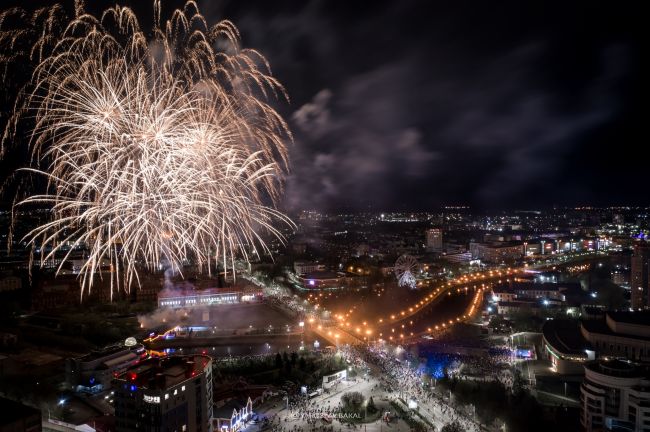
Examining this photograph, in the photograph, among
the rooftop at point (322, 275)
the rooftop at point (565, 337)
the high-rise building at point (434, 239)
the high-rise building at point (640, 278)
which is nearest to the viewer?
the rooftop at point (565, 337)

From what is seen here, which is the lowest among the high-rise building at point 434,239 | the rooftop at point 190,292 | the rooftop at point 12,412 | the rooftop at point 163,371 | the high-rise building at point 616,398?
the high-rise building at point 616,398

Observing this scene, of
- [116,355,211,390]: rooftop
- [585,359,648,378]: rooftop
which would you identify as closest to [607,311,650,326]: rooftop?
[585,359,648,378]: rooftop

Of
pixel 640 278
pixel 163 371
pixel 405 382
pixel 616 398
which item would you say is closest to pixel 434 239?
pixel 640 278

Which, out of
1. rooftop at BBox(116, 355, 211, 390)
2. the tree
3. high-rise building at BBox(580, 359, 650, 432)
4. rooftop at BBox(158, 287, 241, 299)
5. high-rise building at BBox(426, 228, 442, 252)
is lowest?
the tree

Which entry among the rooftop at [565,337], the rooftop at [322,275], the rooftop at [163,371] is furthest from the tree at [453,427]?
the rooftop at [322,275]

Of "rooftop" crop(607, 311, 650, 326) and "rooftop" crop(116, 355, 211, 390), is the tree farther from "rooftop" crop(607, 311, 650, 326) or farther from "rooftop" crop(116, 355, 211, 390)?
"rooftop" crop(607, 311, 650, 326)

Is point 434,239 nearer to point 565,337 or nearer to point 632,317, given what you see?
point 632,317

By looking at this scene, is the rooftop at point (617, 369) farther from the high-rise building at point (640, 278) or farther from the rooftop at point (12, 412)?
the rooftop at point (12, 412)
